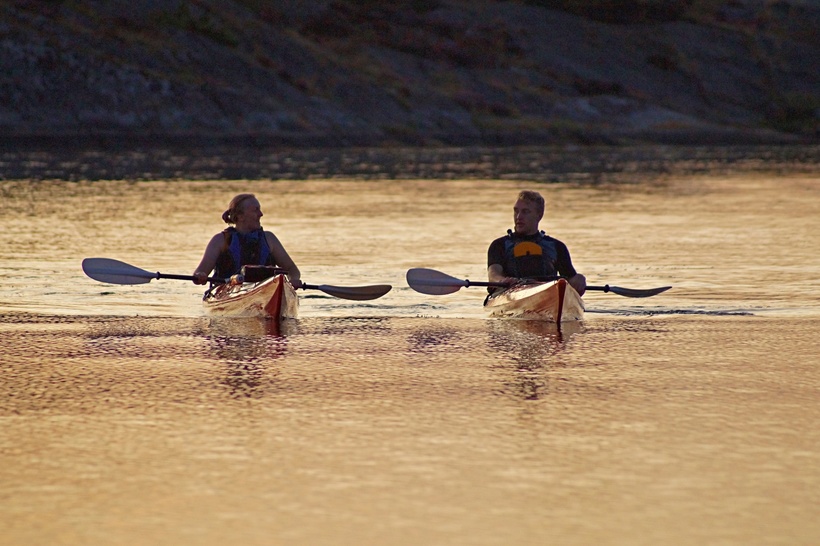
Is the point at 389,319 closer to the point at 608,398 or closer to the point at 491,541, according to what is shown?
the point at 608,398

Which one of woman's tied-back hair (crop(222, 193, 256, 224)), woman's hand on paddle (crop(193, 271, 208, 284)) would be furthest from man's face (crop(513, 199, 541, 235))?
woman's hand on paddle (crop(193, 271, 208, 284))

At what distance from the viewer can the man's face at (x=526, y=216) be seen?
43.7ft

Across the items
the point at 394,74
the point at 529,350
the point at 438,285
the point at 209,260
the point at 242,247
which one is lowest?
the point at 529,350

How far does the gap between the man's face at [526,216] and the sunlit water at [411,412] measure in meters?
0.88

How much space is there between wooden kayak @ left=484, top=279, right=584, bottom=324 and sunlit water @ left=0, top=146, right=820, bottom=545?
8.7 inches

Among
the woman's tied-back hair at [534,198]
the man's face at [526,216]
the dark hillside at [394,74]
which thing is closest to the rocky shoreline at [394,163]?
the dark hillside at [394,74]

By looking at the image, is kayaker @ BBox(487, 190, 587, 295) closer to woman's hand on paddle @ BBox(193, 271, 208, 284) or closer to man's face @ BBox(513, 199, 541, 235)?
man's face @ BBox(513, 199, 541, 235)

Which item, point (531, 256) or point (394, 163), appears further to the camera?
point (394, 163)

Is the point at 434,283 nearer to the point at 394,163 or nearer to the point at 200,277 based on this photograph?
the point at 200,277

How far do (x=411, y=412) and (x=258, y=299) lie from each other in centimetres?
459

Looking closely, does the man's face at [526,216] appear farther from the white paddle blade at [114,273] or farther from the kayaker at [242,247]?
the white paddle blade at [114,273]

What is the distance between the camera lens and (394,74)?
76.1 m

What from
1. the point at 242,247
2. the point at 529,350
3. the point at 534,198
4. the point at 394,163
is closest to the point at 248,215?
the point at 242,247

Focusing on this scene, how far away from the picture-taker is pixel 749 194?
33.6 m
